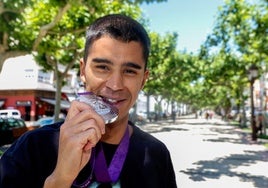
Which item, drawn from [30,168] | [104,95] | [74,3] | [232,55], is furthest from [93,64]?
[232,55]

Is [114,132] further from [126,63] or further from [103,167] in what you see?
[126,63]

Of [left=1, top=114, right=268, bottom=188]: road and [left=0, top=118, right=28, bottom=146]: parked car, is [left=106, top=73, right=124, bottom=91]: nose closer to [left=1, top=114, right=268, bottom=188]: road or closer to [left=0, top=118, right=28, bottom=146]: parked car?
[left=1, top=114, right=268, bottom=188]: road

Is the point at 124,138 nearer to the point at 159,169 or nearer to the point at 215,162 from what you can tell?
the point at 159,169

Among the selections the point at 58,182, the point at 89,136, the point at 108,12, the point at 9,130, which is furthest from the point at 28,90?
the point at 89,136

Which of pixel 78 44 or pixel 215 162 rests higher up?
pixel 78 44

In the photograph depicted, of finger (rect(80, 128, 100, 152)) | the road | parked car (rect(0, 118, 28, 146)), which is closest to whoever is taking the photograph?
finger (rect(80, 128, 100, 152))

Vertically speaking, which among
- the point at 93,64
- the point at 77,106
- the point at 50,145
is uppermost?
the point at 93,64

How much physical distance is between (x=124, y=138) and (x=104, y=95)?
0.27m

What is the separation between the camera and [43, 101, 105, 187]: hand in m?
1.14

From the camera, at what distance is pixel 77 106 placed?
3.97 feet

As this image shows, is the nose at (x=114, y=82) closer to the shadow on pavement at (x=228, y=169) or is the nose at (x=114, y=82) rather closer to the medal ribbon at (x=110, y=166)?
the medal ribbon at (x=110, y=166)

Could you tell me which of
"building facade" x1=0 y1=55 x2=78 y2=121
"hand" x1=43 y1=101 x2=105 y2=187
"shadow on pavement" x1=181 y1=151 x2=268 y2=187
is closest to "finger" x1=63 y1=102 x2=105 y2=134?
"hand" x1=43 y1=101 x2=105 y2=187

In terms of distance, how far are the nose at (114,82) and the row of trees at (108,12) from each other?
8777 millimetres

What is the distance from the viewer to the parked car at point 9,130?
53.2 feet
